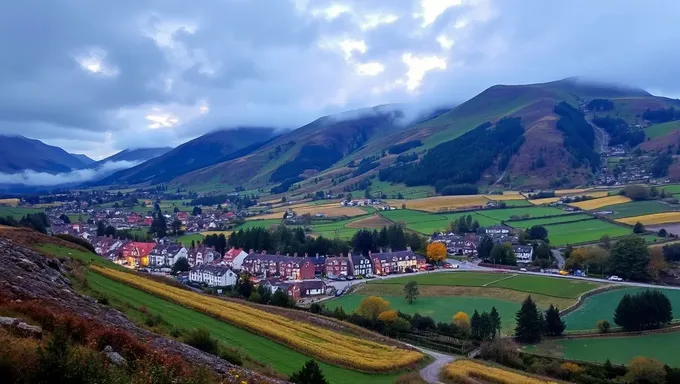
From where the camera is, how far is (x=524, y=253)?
89312 mm

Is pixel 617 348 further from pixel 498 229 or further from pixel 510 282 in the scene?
pixel 498 229

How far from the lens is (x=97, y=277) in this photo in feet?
108

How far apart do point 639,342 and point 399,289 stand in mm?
30542

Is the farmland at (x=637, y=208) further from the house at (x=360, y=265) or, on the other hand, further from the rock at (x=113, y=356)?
the rock at (x=113, y=356)

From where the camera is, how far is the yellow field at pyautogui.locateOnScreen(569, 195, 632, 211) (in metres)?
120

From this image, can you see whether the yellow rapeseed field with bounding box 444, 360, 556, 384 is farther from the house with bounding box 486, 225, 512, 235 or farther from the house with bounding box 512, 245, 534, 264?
the house with bounding box 486, 225, 512, 235

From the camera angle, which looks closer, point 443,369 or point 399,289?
point 443,369

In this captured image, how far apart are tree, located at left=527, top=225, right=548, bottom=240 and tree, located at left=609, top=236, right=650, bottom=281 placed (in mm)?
25404

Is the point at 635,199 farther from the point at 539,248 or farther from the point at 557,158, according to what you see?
the point at 557,158

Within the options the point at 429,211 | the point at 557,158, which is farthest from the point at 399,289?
the point at 557,158

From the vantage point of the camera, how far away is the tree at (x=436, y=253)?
88750 millimetres

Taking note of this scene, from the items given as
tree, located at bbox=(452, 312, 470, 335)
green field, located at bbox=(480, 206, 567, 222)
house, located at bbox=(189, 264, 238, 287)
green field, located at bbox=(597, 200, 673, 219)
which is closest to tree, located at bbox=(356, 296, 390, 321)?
tree, located at bbox=(452, 312, 470, 335)

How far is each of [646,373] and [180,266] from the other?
65.9m

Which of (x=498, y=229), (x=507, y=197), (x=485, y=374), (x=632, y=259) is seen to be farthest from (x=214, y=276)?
(x=507, y=197)
